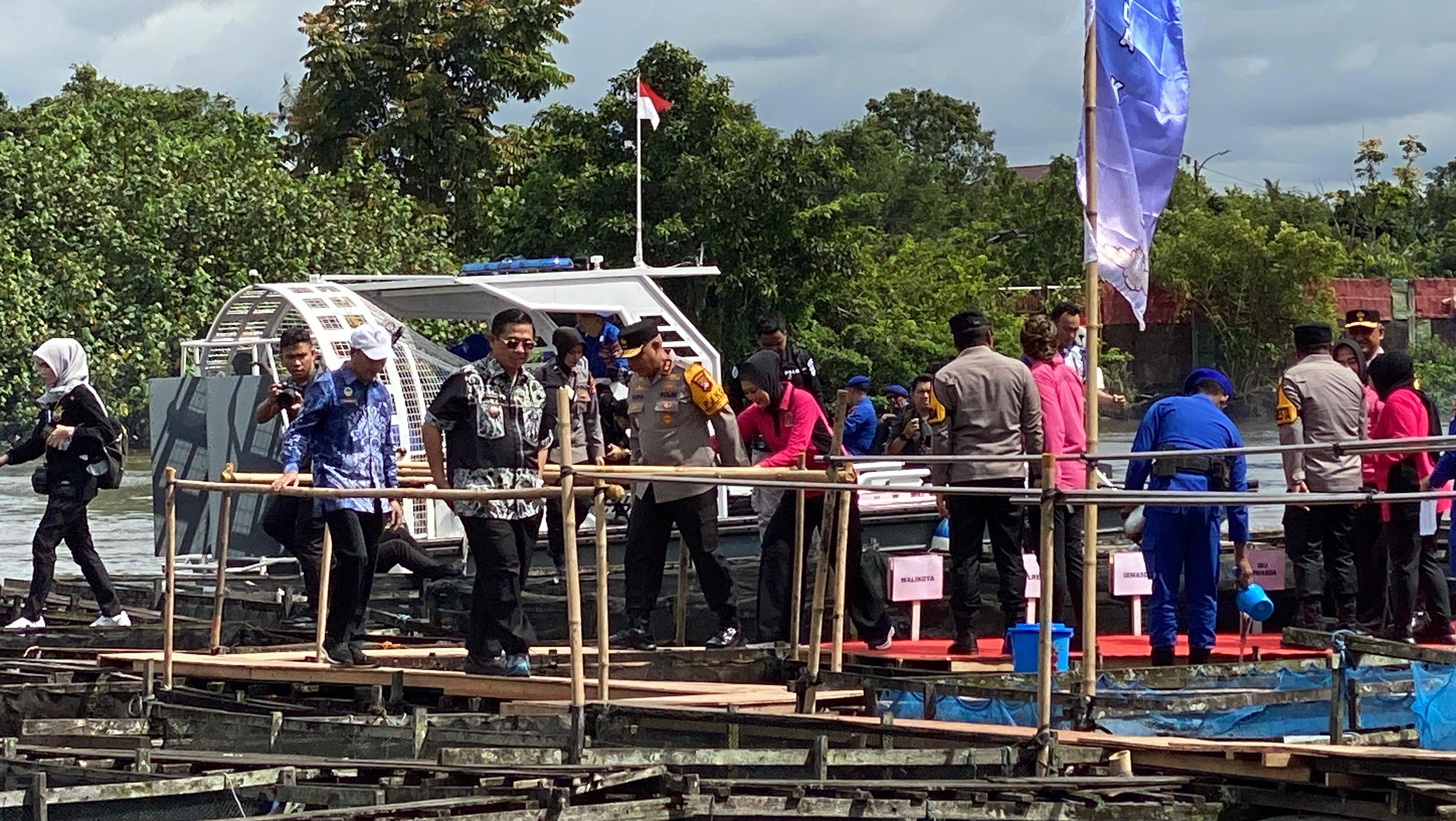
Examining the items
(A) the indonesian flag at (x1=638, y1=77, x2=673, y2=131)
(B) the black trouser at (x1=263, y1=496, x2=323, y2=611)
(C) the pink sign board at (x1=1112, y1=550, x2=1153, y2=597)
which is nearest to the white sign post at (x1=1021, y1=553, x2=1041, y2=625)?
(C) the pink sign board at (x1=1112, y1=550, x2=1153, y2=597)

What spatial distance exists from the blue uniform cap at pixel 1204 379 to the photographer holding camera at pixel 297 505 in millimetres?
4080

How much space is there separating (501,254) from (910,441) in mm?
20152

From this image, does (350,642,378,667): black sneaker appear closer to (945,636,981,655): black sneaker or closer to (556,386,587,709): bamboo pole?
(556,386,587,709): bamboo pole

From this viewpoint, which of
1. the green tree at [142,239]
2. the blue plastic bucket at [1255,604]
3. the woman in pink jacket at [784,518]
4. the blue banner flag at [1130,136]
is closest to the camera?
the blue banner flag at [1130,136]

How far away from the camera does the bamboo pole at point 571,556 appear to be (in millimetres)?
7641

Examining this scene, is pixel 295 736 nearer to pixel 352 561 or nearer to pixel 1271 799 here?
pixel 352 561

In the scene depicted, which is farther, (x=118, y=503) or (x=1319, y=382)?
(x=118, y=503)

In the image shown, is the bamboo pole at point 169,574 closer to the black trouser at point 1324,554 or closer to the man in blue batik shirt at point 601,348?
the man in blue batik shirt at point 601,348

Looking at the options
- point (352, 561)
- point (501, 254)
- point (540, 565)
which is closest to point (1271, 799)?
point (352, 561)

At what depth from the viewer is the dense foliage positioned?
88.8 feet

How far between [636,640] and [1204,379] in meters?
3.01

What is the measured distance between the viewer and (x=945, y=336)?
37656 millimetres

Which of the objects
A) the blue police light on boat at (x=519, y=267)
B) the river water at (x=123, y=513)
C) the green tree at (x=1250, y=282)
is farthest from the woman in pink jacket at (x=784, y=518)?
the green tree at (x=1250, y=282)

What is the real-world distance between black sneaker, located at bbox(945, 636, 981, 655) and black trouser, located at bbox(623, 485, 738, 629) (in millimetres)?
1083
